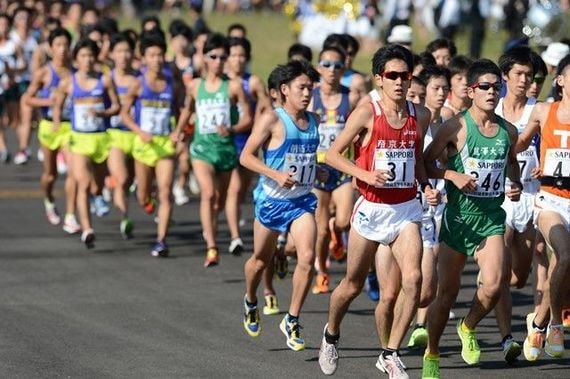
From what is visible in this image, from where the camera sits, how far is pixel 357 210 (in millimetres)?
10719

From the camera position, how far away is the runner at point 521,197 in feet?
37.3

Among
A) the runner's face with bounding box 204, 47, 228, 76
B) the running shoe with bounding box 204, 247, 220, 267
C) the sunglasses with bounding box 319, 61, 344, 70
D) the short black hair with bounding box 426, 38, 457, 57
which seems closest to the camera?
the sunglasses with bounding box 319, 61, 344, 70

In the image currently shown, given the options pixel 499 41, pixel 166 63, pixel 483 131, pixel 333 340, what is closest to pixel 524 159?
pixel 483 131

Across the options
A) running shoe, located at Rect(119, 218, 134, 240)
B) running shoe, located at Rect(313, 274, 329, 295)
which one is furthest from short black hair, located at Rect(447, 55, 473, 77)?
running shoe, located at Rect(119, 218, 134, 240)

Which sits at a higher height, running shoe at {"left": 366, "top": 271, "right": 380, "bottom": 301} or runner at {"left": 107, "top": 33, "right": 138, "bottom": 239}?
runner at {"left": 107, "top": 33, "right": 138, "bottom": 239}

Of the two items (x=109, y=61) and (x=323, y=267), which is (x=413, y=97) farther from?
(x=109, y=61)

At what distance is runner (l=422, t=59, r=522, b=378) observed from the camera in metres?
10.7

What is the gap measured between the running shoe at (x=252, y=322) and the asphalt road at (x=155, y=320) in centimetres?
8

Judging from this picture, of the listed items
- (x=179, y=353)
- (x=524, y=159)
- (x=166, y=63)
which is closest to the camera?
(x=179, y=353)

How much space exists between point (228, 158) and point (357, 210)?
5.50 m

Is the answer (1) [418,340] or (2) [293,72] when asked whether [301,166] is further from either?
(1) [418,340]

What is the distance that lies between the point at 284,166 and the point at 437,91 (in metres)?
1.45

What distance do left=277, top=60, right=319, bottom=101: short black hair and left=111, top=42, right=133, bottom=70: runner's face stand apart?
570 cm

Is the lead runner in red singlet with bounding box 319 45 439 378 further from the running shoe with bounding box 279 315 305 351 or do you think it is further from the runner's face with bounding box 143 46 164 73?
the runner's face with bounding box 143 46 164 73
